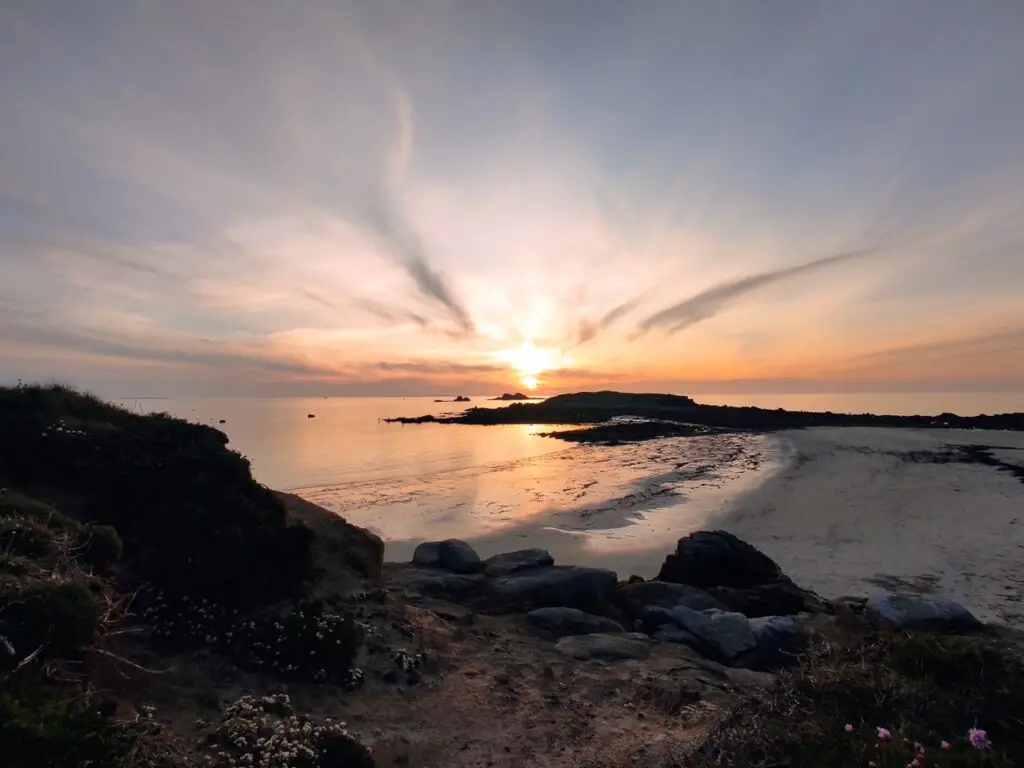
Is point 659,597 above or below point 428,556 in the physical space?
below

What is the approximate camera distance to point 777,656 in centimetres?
1152

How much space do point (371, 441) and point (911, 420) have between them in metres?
73.9

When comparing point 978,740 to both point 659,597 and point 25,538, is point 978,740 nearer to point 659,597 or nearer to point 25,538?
point 659,597

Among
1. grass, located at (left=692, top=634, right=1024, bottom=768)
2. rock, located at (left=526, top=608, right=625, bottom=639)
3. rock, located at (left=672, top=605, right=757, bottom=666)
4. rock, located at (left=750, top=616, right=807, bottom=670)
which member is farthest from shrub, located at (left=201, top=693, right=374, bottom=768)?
rock, located at (left=750, top=616, right=807, bottom=670)

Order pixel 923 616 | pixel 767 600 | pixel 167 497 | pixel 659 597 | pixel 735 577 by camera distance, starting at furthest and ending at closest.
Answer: pixel 735 577, pixel 767 600, pixel 659 597, pixel 923 616, pixel 167 497

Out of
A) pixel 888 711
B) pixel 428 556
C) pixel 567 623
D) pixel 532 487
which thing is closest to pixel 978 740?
pixel 888 711

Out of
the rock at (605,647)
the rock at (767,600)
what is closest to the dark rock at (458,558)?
the rock at (605,647)

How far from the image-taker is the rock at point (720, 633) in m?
11.5

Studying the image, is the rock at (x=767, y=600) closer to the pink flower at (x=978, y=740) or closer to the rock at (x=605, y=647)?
the rock at (x=605, y=647)

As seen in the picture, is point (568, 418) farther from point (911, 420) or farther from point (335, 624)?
point (335, 624)

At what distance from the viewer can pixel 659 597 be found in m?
14.4

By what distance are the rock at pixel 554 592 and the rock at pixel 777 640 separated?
3401 mm

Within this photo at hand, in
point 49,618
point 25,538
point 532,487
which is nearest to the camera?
point 49,618

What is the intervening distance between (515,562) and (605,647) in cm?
479
